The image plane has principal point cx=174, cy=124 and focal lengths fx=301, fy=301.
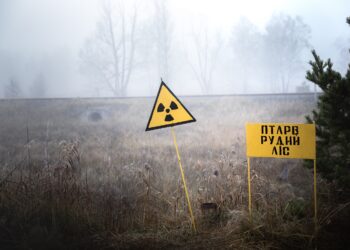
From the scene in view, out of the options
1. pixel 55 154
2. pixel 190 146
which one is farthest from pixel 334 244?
pixel 55 154

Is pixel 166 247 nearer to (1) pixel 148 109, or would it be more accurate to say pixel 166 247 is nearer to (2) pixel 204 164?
(2) pixel 204 164

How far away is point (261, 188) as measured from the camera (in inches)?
241

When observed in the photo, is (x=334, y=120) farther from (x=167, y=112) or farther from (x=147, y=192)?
(x=147, y=192)

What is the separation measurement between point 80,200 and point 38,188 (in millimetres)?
826

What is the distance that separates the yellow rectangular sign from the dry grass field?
793 millimetres

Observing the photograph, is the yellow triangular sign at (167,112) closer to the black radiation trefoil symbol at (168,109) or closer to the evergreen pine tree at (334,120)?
the black radiation trefoil symbol at (168,109)

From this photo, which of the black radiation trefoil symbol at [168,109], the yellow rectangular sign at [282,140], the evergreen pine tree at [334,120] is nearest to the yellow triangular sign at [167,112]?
the black radiation trefoil symbol at [168,109]

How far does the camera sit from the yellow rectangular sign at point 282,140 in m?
4.07

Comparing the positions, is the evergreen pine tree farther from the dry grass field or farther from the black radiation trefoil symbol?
the black radiation trefoil symbol

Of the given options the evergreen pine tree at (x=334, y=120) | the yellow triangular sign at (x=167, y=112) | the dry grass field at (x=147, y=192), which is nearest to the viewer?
the dry grass field at (x=147, y=192)

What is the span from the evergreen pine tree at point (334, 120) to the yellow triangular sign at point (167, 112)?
2.08 meters

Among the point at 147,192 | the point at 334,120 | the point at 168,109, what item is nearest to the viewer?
the point at 334,120

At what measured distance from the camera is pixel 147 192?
192 inches

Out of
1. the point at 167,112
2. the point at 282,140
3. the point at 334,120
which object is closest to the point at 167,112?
the point at 167,112
